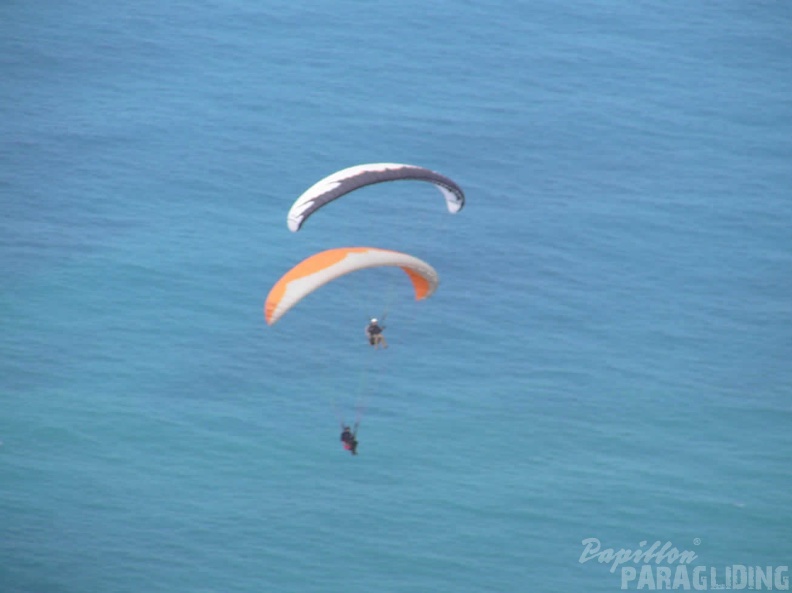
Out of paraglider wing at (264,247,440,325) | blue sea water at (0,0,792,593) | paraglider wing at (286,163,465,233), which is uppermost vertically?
blue sea water at (0,0,792,593)

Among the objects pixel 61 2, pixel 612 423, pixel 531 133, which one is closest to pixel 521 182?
pixel 531 133

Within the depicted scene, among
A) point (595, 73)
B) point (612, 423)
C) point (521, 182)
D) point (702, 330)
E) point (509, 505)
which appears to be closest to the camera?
point (509, 505)

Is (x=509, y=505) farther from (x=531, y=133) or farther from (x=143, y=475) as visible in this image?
(x=531, y=133)

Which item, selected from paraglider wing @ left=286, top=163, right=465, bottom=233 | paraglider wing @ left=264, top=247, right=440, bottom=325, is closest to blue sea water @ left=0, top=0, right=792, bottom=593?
paraglider wing @ left=264, top=247, right=440, bottom=325

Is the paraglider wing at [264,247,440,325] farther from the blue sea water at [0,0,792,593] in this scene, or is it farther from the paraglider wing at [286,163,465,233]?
the blue sea water at [0,0,792,593]

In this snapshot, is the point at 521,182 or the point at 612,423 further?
the point at 521,182

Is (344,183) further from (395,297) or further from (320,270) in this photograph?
(395,297)
